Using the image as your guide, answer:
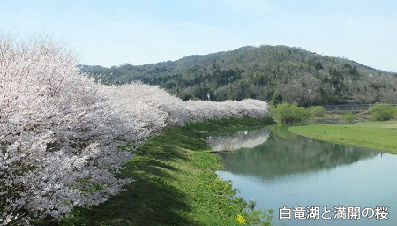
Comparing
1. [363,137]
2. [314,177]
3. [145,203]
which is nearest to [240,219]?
[145,203]

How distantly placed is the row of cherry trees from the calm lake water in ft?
56.8

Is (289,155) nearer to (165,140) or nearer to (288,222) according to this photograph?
(165,140)

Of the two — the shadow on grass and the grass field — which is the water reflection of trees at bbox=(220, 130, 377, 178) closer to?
the grass field

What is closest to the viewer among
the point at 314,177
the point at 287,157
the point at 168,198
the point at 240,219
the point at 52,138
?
the point at 52,138

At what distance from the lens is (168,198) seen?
30188mm

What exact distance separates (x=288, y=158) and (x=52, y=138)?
54310 mm

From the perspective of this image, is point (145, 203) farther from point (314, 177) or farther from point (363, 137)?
point (363, 137)

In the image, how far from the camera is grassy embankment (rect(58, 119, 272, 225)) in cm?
2269

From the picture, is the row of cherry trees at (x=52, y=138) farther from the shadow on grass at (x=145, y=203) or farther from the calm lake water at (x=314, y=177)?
the calm lake water at (x=314, y=177)

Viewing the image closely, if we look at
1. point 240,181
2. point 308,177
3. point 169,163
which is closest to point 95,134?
point 169,163

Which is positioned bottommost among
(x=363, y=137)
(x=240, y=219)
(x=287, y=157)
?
(x=287, y=157)

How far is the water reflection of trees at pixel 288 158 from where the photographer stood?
174 ft

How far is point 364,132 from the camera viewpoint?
92375mm

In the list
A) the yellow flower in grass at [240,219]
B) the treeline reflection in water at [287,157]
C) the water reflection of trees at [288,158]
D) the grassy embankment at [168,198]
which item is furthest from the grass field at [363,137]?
the yellow flower in grass at [240,219]
